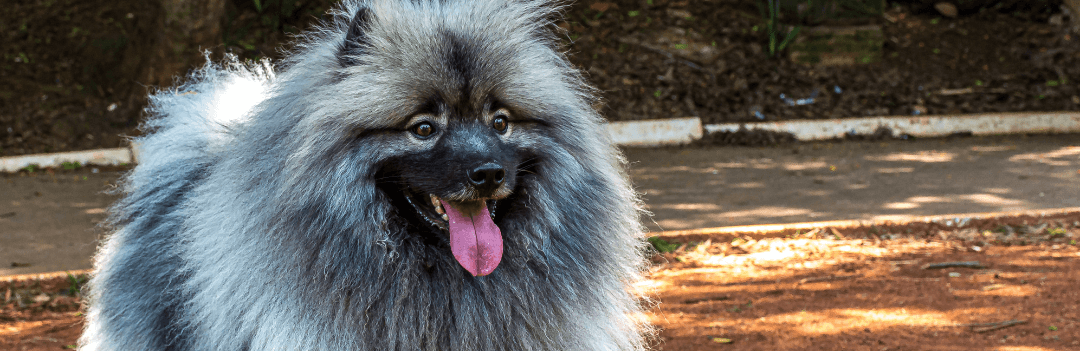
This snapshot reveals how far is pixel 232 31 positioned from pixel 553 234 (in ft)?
30.4

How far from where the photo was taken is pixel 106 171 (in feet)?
26.8

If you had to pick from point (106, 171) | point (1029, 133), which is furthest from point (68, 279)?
point (1029, 133)

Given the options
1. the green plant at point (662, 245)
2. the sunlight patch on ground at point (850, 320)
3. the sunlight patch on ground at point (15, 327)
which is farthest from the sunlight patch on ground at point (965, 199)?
the sunlight patch on ground at point (15, 327)

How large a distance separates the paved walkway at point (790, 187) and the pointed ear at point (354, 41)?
2907 mm

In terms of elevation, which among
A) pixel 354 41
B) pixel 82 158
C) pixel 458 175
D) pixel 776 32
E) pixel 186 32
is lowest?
pixel 82 158

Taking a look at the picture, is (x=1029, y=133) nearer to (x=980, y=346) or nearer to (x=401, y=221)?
(x=980, y=346)

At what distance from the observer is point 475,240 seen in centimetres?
226

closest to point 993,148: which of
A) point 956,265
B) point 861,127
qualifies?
point 861,127

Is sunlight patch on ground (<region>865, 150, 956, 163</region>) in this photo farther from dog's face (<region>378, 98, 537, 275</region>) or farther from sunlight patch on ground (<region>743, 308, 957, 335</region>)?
dog's face (<region>378, 98, 537, 275</region>)

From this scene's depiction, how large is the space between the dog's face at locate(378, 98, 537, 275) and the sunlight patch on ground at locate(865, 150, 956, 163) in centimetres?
667

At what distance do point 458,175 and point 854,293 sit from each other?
2743 millimetres

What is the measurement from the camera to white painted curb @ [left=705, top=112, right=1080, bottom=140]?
30.0 ft

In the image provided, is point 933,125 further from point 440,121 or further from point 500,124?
point 440,121

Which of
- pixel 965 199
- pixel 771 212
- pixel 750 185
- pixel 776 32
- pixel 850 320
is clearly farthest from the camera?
pixel 776 32
